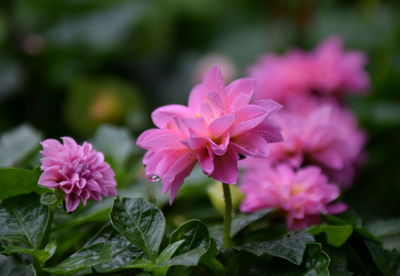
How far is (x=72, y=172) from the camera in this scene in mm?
531

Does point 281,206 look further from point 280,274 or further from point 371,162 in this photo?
point 371,162

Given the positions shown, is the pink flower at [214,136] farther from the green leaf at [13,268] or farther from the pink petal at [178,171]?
the green leaf at [13,268]

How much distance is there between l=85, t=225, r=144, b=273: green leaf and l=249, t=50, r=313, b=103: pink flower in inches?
25.7

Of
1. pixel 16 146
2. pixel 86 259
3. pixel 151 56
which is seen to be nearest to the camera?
pixel 86 259

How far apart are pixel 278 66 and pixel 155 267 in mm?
787

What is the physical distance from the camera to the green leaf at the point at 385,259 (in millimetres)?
580

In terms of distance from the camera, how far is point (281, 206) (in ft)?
2.19

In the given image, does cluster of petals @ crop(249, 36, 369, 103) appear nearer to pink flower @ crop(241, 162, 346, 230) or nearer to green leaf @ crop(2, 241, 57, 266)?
pink flower @ crop(241, 162, 346, 230)

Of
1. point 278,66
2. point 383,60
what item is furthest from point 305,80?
point 383,60

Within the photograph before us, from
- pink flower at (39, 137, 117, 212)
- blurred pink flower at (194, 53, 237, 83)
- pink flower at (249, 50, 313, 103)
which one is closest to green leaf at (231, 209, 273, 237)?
pink flower at (39, 137, 117, 212)

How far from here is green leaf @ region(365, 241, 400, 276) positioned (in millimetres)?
580

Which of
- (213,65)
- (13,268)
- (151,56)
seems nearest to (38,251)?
(13,268)

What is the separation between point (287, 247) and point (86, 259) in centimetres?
17

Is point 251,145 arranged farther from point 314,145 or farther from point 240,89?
point 314,145
